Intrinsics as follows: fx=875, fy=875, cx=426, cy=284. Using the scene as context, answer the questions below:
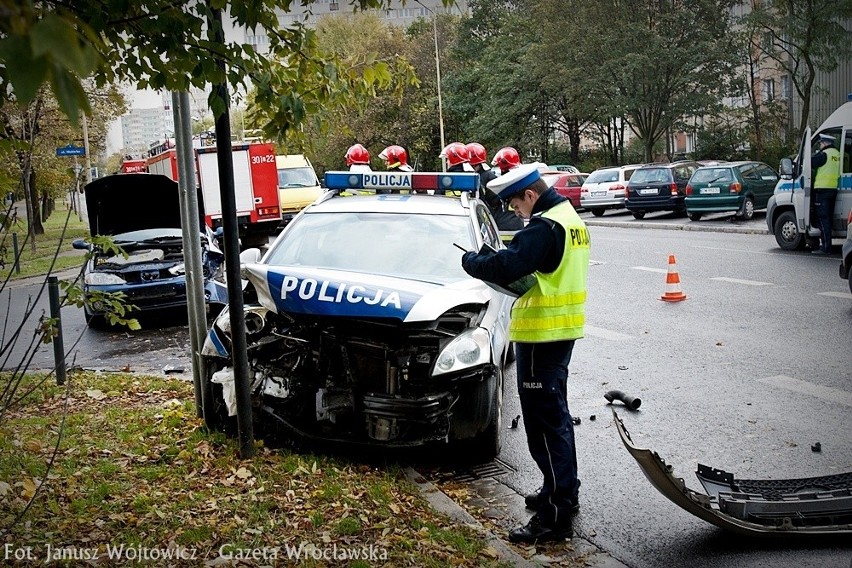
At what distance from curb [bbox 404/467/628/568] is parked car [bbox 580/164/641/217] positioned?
26220 millimetres

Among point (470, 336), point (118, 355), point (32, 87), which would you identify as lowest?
point (118, 355)

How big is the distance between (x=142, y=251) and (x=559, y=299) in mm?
9310

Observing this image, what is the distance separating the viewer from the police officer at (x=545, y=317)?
4.43m

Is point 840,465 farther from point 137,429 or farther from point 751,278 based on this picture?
point 751,278

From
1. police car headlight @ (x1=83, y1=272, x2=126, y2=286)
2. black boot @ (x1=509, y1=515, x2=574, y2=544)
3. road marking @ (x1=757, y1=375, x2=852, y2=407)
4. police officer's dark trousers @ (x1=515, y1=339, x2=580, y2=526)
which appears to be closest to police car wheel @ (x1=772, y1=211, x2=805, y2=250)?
road marking @ (x1=757, y1=375, x2=852, y2=407)

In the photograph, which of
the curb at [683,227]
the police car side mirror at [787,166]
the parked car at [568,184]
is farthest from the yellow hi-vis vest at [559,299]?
the parked car at [568,184]

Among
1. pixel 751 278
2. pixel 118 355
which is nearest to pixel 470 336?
pixel 118 355

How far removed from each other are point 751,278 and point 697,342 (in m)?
4.65

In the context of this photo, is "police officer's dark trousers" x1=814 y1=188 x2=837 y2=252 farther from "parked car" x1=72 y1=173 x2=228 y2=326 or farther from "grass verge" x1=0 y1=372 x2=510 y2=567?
"grass verge" x1=0 y1=372 x2=510 y2=567

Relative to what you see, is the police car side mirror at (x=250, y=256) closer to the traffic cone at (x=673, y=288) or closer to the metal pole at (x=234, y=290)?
the metal pole at (x=234, y=290)

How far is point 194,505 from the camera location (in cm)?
469

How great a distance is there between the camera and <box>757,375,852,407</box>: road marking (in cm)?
677

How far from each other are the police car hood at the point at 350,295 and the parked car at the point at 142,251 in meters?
6.03

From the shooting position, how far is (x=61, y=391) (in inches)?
310
